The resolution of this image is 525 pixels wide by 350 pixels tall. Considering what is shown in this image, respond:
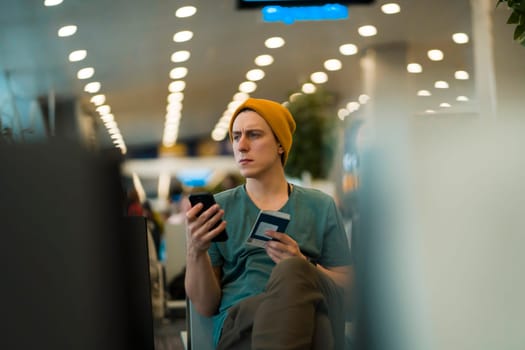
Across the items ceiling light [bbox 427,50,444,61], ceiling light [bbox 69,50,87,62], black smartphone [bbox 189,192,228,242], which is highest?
ceiling light [bbox 69,50,87,62]

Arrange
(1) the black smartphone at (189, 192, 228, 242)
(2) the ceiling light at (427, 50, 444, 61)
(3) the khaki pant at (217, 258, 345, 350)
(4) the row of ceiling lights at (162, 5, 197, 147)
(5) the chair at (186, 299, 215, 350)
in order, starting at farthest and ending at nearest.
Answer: (2) the ceiling light at (427, 50, 444, 61)
(4) the row of ceiling lights at (162, 5, 197, 147)
(5) the chair at (186, 299, 215, 350)
(1) the black smartphone at (189, 192, 228, 242)
(3) the khaki pant at (217, 258, 345, 350)

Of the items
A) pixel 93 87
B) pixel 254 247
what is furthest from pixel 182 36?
pixel 254 247

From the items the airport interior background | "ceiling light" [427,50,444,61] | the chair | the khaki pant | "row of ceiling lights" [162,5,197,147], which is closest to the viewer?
the khaki pant

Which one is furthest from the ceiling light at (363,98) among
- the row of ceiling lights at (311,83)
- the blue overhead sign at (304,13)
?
the blue overhead sign at (304,13)

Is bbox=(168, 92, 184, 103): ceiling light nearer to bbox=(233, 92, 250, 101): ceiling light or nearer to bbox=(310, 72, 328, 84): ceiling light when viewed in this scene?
bbox=(233, 92, 250, 101): ceiling light

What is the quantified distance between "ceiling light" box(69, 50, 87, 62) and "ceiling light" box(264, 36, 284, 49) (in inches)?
19.8

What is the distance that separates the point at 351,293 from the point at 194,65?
2.49ft

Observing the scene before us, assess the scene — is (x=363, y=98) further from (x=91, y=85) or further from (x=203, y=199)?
(x=91, y=85)

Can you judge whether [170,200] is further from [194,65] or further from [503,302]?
[503,302]

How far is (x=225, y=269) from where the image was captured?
1.64 meters

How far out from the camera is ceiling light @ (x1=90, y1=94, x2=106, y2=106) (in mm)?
1805

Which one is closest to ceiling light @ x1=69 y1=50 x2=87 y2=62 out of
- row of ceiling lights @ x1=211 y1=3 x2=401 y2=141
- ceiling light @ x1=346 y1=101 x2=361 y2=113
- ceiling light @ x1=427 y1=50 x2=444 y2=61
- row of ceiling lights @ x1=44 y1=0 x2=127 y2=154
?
row of ceiling lights @ x1=44 y1=0 x2=127 y2=154

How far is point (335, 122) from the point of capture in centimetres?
188

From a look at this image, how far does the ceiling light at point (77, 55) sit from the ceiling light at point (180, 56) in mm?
242
